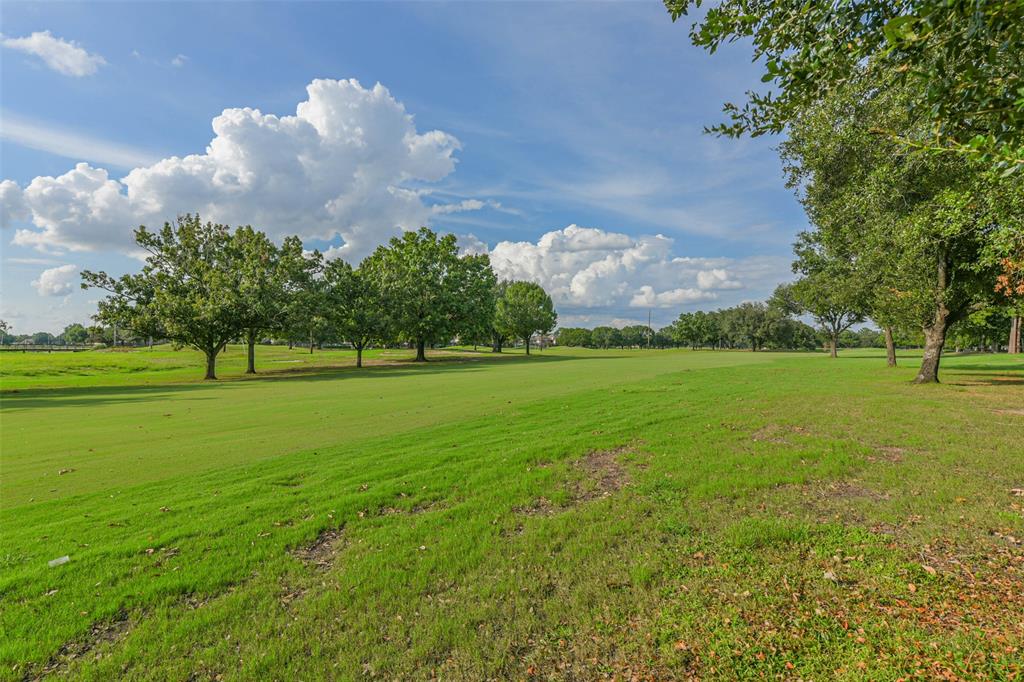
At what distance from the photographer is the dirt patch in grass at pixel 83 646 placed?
3.73 meters

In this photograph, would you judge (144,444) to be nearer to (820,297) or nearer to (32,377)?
(32,377)

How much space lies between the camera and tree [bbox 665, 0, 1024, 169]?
378 cm

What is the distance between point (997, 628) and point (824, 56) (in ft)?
18.4

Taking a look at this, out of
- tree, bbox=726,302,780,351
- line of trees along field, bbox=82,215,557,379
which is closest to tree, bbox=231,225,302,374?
line of trees along field, bbox=82,215,557,379

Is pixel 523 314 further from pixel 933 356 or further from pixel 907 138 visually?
pixel 907 138

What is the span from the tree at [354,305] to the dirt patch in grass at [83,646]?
Result: 4944 centimetres

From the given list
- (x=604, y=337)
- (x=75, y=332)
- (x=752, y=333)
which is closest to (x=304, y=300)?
(x=752, y=333)

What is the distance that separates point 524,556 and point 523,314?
285 ft

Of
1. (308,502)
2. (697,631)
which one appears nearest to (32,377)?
(308,502)

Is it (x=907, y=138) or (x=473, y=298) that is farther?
(x=473, y=298)

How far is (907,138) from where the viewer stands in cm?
623

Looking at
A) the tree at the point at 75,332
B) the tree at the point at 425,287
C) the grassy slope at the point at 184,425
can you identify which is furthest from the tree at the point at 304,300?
the tree at the point at 75,332

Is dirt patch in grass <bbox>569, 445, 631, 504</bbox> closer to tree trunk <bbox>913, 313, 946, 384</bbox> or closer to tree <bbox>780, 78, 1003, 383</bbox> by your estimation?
tree <bbox>780, 78, 1003, 383</bbox>

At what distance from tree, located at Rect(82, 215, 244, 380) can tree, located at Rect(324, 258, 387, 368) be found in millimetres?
11082
